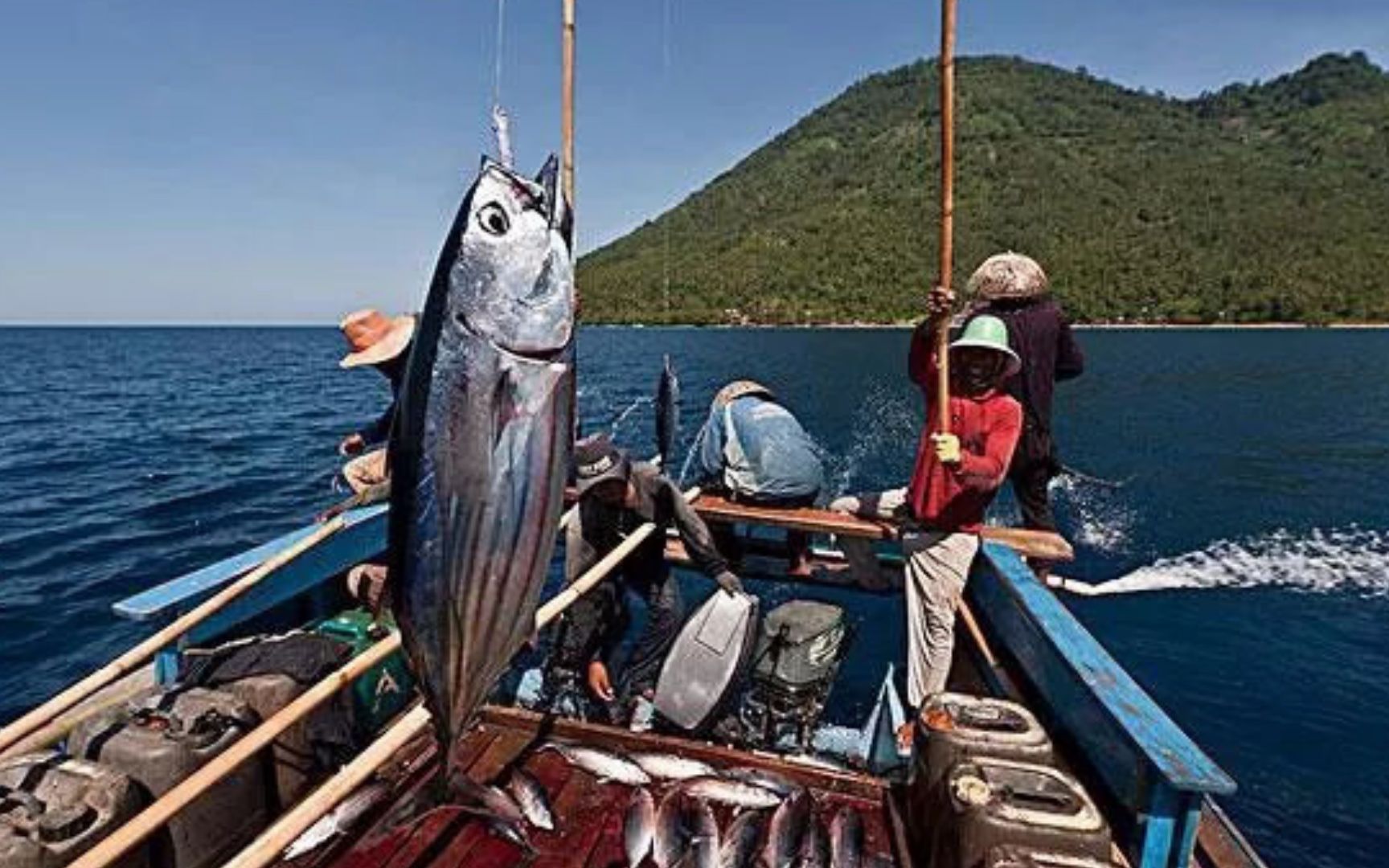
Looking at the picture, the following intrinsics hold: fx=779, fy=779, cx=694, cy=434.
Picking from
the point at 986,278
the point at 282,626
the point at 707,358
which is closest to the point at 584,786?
the point at 282,626

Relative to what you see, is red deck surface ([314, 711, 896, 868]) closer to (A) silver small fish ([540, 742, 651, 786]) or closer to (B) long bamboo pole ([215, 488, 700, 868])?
(A) silver small fish ([540, 742, 651, 786])

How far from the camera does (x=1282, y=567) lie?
14.0m

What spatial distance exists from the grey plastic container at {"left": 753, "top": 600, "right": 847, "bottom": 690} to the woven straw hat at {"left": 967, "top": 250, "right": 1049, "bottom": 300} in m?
2.68

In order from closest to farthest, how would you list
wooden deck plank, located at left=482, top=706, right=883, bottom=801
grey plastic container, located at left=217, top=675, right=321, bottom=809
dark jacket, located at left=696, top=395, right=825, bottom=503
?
A: grey plastic container, located at left=217, top=675, right=321, bottom=809 → wooden deck plank, located at left=482, top=706, right=883, bottom=801 → dark jacket, located at left=696, top=395, right=825, bottom=503

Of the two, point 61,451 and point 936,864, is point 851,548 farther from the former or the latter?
point 61,451

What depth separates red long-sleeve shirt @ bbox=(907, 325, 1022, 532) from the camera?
4.76 m

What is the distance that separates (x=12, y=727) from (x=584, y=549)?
2980mm

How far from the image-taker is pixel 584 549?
521 cm

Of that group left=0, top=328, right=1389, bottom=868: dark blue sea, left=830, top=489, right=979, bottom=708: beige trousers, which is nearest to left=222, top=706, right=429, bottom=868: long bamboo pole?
left=830, top=489, right=979, bottom=708: beige trousers

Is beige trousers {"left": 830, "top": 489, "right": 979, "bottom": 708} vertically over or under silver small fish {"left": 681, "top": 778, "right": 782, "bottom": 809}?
over

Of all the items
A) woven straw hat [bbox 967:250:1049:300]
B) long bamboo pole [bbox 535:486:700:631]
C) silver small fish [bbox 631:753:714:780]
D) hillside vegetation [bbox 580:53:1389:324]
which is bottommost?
silver small fish [bbox 631:753:714:780]

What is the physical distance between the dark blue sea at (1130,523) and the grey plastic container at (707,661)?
12.3ft

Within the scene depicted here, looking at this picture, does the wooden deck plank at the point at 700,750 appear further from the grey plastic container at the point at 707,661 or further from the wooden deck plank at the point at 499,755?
the grey plastic container at the point at 707,661

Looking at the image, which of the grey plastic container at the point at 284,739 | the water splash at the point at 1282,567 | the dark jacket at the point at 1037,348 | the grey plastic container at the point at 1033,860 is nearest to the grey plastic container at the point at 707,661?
the grey plastic container at the point at 284,739
